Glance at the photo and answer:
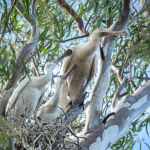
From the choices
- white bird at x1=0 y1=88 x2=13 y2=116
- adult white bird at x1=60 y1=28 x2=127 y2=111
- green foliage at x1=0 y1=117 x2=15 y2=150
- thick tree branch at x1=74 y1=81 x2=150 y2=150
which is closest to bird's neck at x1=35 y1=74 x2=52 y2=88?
white bird at x1=0 y1=88 x2=13 y2=116

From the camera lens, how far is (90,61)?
2637 mm

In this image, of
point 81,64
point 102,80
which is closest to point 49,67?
point 102,80

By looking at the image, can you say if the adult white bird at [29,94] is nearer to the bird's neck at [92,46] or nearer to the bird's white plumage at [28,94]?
the bird's white plumage at [28,94]

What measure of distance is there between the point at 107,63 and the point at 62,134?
2.30 feet

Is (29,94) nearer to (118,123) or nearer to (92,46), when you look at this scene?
(118,123)

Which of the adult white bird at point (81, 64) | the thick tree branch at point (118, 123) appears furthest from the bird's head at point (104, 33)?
the thick tree branch at point (118, 123)

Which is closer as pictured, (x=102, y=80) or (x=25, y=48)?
(x=25, y=48)

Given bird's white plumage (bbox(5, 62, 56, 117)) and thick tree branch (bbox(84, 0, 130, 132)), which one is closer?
thick tree branch (bbox(84, 0, 130, 132))

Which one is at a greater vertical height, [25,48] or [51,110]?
[25,48]

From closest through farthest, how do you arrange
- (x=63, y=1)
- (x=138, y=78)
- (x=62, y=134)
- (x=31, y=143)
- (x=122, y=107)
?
(x=31, y=143), (x=62, y=134), (x=122, y=107), (x=63, y=1), (x=138, y=78)

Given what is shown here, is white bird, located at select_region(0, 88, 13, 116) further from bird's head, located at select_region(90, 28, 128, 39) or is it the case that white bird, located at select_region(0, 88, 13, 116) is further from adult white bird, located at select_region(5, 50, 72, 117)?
bird's head, located at select_region(90, 28, 128, 39)

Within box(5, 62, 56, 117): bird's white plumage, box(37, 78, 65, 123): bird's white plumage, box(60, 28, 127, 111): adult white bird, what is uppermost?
box(60, 28, 127, 111): adult white bird

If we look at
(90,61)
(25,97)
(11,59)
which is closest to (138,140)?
(90,61)

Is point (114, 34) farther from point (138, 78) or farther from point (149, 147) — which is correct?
point (149, 147)
